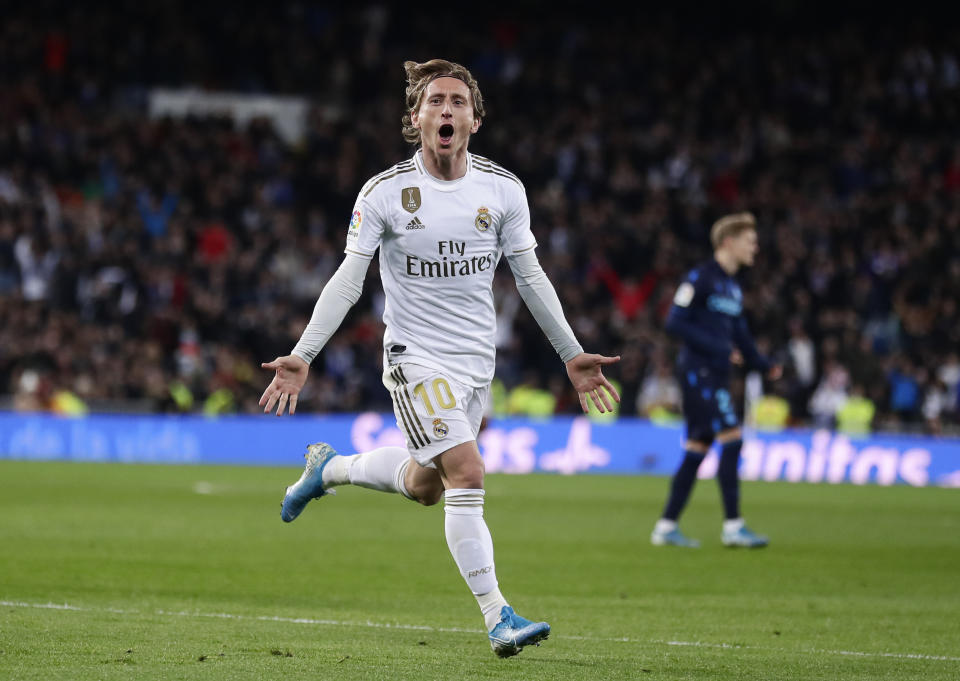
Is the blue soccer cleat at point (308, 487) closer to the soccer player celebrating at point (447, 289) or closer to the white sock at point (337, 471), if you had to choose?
the white sock at point (337, 471)

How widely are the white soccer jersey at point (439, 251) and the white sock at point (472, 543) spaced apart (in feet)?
1.78

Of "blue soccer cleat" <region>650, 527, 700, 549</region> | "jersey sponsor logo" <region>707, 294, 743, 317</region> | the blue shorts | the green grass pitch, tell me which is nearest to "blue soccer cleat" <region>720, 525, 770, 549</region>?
the green grass pitch

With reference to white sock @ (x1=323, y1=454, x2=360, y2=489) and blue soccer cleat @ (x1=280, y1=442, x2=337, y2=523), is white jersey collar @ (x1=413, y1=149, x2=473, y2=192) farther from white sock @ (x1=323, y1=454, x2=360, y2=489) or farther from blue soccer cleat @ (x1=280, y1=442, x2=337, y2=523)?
blue soccer cleat @ (x1=280, y1=442, x2=337, y2=523)

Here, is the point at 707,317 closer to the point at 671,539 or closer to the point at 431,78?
the point at 671,539

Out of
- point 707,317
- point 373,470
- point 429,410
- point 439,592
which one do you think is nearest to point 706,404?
point 707,317

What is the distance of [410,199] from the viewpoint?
21.2ft

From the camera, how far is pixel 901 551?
458 inches

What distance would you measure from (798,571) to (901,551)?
1894 millimetres

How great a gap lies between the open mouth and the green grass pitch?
6.98 feet

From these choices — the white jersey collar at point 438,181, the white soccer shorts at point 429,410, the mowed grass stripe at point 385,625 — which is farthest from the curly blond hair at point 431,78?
the mowed grass stripe at point 385,625

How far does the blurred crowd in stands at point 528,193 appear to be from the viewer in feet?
80.0

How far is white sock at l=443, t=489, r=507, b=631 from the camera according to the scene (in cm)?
620

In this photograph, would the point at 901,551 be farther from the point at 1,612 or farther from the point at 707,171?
Answer: the point at 707,171

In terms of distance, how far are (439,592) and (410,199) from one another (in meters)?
2.98
